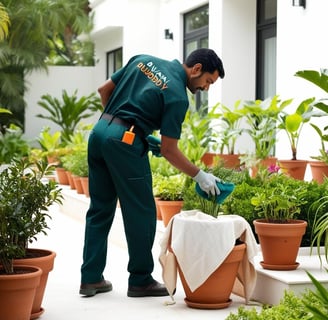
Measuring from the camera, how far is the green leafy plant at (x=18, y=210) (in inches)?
196

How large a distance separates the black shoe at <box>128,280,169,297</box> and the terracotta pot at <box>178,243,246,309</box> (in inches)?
16.3

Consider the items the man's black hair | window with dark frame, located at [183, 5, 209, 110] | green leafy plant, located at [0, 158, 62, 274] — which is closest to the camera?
green leafy plant, located at [0, 158, 62, 274]

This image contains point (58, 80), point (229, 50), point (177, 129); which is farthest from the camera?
point (58, 80)

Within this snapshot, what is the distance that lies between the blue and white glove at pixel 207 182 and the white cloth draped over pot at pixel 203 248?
0.19m

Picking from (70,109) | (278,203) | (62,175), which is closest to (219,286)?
(278,203)

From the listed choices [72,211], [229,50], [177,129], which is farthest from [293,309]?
[229,50]

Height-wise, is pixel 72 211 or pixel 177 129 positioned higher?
pixel 177 129

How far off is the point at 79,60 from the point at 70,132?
27.0 feet

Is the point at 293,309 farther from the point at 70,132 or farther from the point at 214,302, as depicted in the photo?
the point at 70,132

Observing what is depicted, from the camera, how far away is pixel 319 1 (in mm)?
9492

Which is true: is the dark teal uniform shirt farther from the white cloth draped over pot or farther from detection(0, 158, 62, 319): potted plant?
detection(0, 158, 62, 319): potted plant

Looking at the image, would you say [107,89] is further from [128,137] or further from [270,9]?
[270,9]

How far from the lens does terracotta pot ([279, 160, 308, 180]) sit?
9055 mm

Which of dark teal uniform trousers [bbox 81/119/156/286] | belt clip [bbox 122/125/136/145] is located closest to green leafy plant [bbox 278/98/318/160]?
dark teal uniform trousers [bbox 81/119/156/286]
